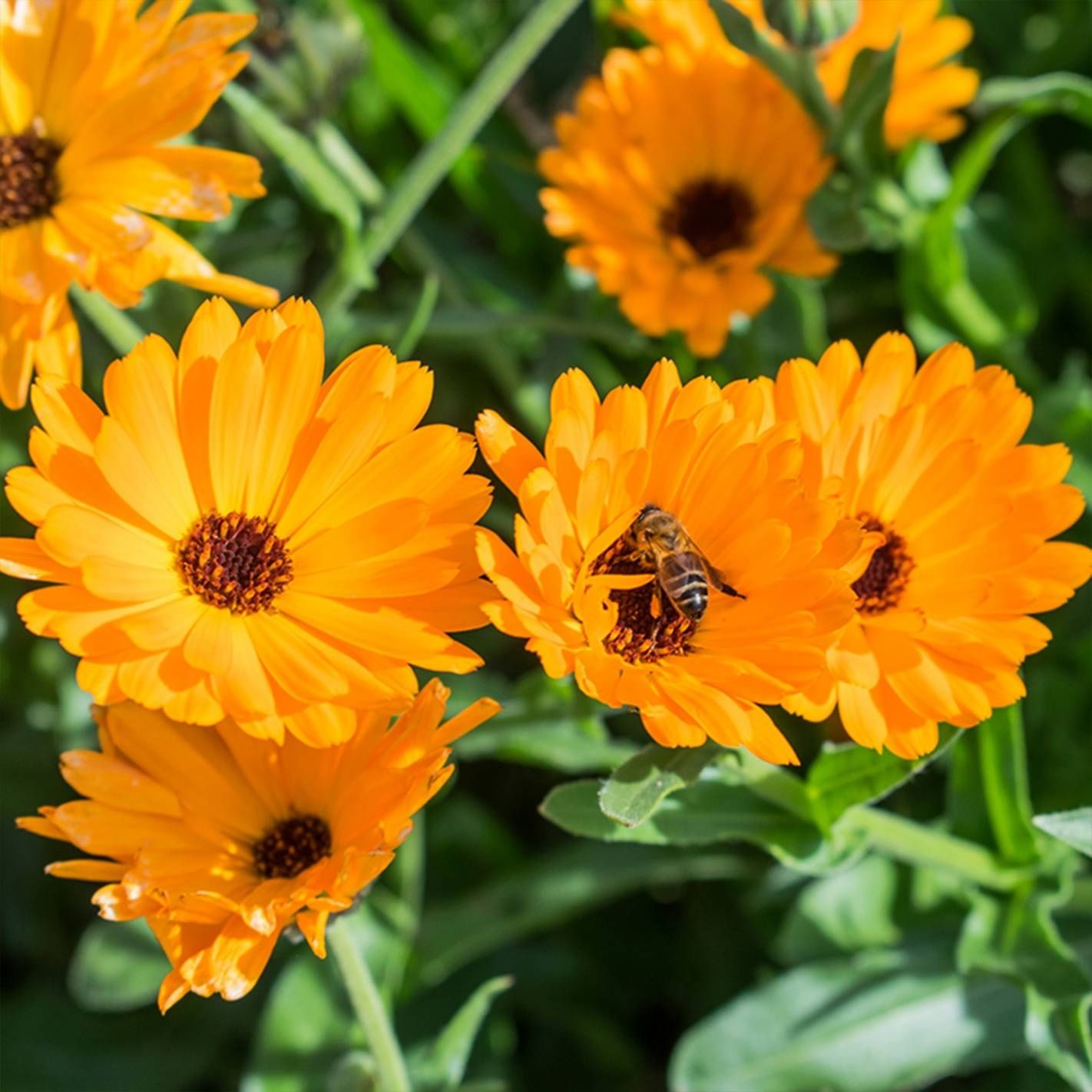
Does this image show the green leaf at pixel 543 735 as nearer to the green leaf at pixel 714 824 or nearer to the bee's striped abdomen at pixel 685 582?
the green leaf at pixel 714 824

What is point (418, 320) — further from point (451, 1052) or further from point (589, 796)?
point (451, 1052)

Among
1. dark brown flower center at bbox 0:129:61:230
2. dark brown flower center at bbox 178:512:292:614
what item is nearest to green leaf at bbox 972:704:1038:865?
dark brown flower center at bbox 178:512:292:614

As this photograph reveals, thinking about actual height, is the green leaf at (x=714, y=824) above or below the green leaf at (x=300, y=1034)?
above

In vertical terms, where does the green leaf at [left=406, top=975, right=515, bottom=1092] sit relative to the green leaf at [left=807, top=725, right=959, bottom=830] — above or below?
below

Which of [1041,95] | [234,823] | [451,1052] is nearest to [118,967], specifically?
[451,1052]

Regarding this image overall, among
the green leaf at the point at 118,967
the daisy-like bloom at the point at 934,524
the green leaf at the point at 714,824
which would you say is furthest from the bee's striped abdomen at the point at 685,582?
the green leaf at the point at 118,967

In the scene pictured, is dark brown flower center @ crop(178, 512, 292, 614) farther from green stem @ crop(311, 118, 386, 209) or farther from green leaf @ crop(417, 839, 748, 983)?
green leaf @ crop(417, 839, 748, 983)
